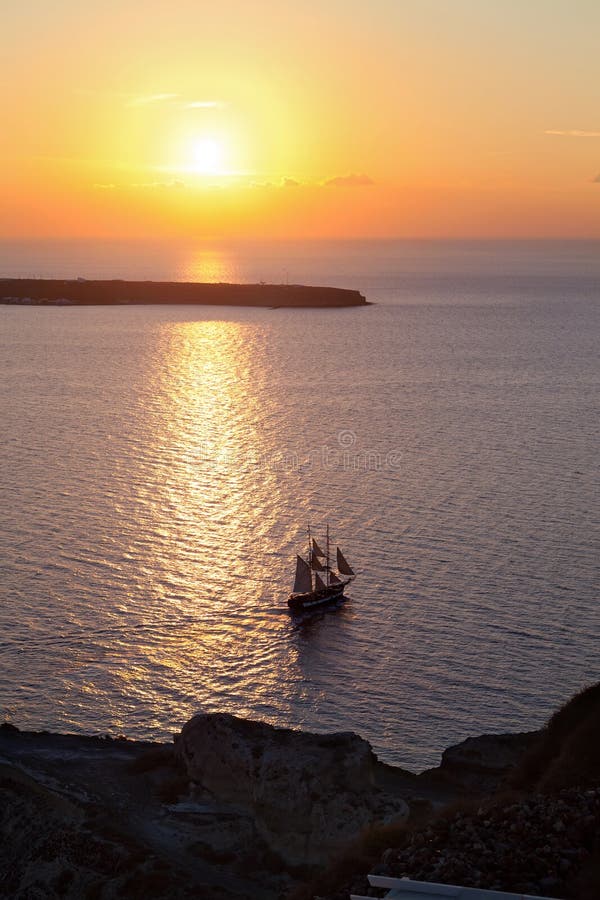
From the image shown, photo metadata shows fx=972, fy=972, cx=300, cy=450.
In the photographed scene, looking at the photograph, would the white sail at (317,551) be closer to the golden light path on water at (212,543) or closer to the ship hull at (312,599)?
the ship hull at (312,599)

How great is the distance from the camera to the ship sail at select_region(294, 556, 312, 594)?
191 ft

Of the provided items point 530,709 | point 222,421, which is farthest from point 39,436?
point 530,709

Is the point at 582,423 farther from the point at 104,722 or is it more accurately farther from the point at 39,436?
the point at 104,722

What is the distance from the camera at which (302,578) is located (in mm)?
58594

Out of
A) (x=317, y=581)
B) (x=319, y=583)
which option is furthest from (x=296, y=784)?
(x=317, y=581)

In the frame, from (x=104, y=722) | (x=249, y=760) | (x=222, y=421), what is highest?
(x=222, y=421)

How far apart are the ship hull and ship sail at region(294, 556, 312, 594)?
0.36m

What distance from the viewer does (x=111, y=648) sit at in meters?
51.8

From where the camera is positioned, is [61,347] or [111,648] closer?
[111,648]

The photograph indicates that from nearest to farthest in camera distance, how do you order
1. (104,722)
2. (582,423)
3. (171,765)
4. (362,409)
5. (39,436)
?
(171,765) < (104,722) < (39,436) < (582,423) < (362,409)

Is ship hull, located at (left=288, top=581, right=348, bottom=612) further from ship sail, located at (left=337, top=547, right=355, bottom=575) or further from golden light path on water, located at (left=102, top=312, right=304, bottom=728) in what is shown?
ship sail, located at (left=337, top=547, right=355, bottom=575)

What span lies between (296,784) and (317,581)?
28505 mm

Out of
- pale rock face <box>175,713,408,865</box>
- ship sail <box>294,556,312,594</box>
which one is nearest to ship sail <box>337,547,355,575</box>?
ship sail <box>294,556,312,594</box>

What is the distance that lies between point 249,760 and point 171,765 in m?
5.38
